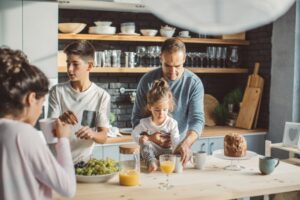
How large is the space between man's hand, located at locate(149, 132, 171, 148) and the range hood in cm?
179

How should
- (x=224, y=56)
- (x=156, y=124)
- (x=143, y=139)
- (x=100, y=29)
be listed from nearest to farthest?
(x=143, y=139) < (x=156, y=124) < (x=100, y=29) < (x=224, y=56)

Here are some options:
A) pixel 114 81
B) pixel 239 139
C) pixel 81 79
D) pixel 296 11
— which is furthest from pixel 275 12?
pixel 114 81

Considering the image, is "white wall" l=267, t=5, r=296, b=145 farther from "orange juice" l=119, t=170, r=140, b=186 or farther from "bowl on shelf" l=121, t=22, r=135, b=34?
"orange juice" l=119, t=170, r=140, b=186

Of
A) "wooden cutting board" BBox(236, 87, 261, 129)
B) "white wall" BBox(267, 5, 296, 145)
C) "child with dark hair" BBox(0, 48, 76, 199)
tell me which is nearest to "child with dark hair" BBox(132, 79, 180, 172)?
"child with dark hair" BBox(0, 48, 76, 199)

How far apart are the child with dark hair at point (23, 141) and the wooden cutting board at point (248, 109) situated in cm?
357

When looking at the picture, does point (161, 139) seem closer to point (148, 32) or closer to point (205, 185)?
point (205, 185)

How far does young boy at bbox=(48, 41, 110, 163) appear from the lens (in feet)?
8.70

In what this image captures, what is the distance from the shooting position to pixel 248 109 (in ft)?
16.3

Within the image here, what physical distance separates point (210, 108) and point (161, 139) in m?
2.60

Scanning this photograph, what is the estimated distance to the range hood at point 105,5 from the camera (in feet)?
13.5

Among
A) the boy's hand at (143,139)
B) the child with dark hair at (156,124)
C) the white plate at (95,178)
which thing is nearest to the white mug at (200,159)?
the child with dark hair at (156,124)

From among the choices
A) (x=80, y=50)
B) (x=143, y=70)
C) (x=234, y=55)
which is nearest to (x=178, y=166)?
(x=80, y=50)

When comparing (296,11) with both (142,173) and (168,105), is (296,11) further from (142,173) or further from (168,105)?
(142,173)

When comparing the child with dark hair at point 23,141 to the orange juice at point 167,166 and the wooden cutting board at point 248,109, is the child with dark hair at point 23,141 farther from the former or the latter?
the wooden cutting board at point 248,109
